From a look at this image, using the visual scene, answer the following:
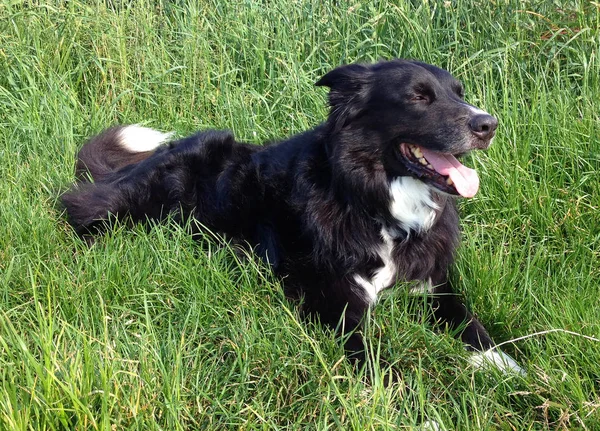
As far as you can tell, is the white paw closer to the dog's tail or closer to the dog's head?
the dog's head

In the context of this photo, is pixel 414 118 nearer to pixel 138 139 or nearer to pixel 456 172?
pixel 456 172

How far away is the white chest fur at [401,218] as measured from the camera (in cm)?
318

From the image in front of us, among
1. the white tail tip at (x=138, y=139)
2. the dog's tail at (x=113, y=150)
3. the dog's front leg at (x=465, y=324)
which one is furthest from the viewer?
the white tail tip at (x=138, y=139)

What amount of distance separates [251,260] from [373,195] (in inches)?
23.2

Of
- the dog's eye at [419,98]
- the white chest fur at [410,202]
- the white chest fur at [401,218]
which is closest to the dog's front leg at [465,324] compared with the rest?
the white chest fur at [401,218]

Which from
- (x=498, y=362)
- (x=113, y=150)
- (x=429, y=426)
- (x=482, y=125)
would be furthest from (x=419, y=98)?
(x=113, y=150)

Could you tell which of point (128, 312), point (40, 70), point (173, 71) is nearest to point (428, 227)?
point (128, 312)

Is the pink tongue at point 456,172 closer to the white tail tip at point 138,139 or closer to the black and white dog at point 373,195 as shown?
the black and white dog at point 373,195

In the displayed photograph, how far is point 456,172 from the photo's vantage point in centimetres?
309

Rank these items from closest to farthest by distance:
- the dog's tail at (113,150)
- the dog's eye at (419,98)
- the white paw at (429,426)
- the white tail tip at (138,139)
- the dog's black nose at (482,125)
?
the white paw at (429,426), the dog's black nose at (482,125), the dog's eye at (419,98), the dog's tail at (113,150), the white tail tip at (138,139)

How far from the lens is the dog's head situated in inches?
120

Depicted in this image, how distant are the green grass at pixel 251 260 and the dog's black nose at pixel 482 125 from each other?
58cm

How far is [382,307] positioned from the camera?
3111 mm

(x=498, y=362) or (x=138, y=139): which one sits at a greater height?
(x=138, y=139)
